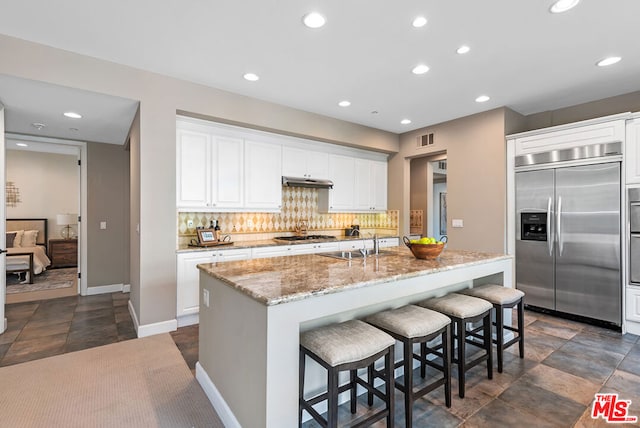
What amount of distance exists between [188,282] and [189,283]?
17 mm

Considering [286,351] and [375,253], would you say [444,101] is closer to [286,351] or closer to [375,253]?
[375,253]

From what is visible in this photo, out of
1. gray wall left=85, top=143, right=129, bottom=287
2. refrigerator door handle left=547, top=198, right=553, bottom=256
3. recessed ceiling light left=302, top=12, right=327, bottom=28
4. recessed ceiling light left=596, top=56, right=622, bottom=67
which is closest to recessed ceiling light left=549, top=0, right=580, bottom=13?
recessed ceiling light left=596, top=56, right=622, bottom=67

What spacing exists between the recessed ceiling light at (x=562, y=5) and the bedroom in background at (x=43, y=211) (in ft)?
25.0

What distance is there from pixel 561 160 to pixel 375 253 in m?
2.76

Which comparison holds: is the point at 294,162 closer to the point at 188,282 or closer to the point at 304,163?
the point at 304,163

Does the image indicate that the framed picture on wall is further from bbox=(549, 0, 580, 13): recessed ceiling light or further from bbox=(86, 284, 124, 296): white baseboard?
bbox=(86, 284, 124, 296): white baseboard

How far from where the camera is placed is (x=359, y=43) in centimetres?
266

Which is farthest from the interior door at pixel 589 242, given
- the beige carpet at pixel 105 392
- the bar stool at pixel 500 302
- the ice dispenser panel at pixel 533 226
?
the beige carpet at pixel 105 392

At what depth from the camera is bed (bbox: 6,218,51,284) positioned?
5.36 metres

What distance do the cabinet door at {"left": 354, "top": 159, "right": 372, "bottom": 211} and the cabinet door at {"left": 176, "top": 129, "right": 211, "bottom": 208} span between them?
259cm

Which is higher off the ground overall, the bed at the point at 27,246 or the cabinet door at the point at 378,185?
the cabinet door at the point at 378,185

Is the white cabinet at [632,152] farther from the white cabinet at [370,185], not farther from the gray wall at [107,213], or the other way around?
the gray wall at [107,213]

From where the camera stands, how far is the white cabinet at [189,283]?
344cm

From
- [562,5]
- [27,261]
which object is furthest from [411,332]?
[27,261]
